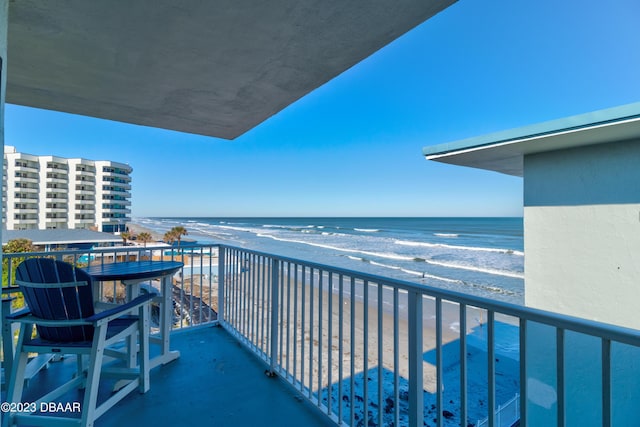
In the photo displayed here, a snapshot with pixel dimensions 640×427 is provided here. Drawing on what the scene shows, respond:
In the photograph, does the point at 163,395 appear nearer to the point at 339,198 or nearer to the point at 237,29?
the point at 237,29

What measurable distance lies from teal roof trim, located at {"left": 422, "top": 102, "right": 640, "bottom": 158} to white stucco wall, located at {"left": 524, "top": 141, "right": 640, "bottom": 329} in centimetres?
51

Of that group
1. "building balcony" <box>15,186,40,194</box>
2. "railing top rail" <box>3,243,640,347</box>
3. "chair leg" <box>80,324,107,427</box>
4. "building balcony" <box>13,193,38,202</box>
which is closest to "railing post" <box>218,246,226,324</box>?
"chair leg" <box>80,324,107,427</box>

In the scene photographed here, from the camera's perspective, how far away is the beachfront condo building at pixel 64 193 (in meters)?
30.3

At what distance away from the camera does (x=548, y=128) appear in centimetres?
209

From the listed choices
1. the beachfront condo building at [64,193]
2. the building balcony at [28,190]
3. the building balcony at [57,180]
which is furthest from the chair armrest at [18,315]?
the building balcony at [57,180]

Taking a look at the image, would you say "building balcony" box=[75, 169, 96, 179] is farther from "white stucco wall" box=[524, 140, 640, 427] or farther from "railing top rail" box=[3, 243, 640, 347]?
"white stucco wall" box=[524, 140, 640, 427]

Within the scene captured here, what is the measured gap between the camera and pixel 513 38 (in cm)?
561

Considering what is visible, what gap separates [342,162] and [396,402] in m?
24.9

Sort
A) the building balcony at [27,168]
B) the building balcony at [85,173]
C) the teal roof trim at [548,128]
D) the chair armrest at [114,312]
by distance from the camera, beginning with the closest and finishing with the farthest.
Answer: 1. the chair armrest at [114,312]
2. the teal roof trim at [548,128]
3. the building balcony at [27,168]
4. the building balcony at [85,173]

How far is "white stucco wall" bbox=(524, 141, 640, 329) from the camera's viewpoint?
2.13 metres

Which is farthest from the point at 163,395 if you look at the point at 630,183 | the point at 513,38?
the point at 513,38

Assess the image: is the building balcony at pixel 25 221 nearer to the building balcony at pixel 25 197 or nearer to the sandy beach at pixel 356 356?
the building balcony at pixel 25 197

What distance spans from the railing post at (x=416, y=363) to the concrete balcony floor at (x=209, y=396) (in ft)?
2.36

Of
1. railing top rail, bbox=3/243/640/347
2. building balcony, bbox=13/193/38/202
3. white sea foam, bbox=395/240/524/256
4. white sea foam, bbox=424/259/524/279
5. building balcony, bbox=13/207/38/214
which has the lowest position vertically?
white sea foam, bbox=424/259/524/279
